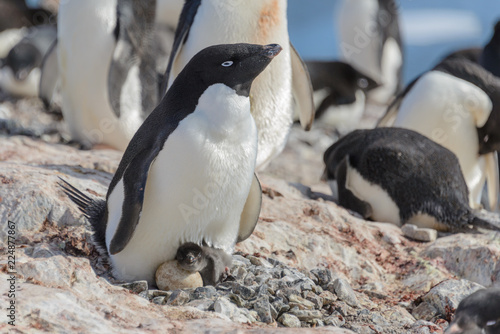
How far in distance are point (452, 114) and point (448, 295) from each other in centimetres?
284

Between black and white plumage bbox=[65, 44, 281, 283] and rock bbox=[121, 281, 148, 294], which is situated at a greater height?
A: black and white plumage bbox=[65, 44, 281, 283]

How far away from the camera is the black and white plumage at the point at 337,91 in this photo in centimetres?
1011

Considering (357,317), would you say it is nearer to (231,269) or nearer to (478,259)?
(231,269)

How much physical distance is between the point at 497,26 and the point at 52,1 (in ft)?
34.7

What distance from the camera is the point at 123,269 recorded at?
9.92 feet

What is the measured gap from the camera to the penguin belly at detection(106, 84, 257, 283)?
2922mm

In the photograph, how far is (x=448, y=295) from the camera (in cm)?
323

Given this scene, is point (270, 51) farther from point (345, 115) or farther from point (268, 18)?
point (345, 115)

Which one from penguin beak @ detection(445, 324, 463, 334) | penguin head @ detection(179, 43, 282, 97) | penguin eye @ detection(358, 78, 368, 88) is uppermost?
penguin head @ detection(179, 43, 282, 97)

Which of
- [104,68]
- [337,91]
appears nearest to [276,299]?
[104,68]

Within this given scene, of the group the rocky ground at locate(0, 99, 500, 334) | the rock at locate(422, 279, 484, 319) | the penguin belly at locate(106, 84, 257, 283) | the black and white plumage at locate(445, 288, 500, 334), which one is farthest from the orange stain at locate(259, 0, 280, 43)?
the black and white plumage at locate(445, 288, 500, 334)

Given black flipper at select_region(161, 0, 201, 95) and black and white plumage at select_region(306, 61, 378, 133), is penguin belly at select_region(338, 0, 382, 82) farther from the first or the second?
black flipper at select_region(161, 0, 201, 95)

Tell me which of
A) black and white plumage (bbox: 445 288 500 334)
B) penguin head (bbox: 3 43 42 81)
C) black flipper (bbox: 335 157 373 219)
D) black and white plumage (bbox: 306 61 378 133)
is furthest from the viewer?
black and white plumage (bbox: 306 61 378 133)

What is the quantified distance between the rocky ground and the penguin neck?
0.68 metres
